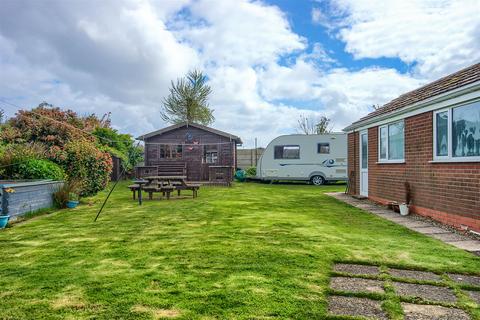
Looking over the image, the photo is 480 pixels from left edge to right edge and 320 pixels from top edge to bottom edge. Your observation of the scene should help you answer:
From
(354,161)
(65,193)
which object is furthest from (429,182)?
(65,193)

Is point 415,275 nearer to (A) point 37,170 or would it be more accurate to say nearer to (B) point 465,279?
(B) point 465,279

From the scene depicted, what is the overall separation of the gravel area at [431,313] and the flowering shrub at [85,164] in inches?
378

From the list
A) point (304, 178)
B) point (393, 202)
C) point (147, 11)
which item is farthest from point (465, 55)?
point (147, 11)

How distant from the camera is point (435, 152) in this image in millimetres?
7129

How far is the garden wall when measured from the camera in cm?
695

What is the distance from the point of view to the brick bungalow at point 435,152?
5965 mm

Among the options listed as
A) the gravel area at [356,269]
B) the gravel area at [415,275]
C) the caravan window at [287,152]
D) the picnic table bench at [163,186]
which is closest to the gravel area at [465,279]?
the gravel area at [415,275]

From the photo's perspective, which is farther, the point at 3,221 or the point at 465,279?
the point at 3,221

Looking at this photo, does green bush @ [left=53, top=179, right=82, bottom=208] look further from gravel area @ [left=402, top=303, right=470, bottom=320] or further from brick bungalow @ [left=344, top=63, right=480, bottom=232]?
gravel area @ [left=402, top=303, right=470, bottom=320]

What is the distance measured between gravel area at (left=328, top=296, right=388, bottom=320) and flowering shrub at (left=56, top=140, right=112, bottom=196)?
30.0ft

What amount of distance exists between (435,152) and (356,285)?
16.2 ft

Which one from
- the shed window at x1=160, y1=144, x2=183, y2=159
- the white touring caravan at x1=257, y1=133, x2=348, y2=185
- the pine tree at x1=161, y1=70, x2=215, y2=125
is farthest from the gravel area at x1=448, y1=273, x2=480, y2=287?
the pine tree at x1=161, y1=70, x2=215, y2=125

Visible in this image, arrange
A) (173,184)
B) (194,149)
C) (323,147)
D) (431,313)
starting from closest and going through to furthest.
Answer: (431,313) < (173,184) < (323,147) < (194,149)

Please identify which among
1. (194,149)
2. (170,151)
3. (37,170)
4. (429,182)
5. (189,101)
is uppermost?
(189,101)
